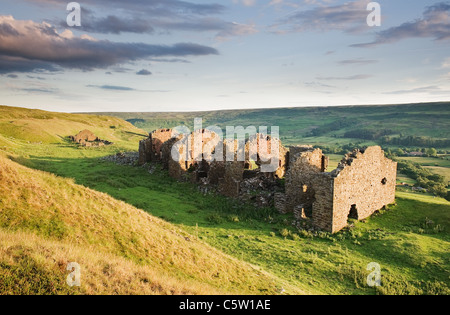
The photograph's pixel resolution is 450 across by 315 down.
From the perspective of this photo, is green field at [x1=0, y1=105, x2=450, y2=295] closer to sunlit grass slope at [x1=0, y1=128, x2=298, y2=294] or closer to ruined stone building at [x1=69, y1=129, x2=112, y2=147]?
sunlit grass slope at [x1=0, y1=128, x2=298, y2=294]

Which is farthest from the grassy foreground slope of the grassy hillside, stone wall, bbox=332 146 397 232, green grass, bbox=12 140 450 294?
stone wall, bbox=332 146 397 232

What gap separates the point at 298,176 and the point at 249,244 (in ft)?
22.3

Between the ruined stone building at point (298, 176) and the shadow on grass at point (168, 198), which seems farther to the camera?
the shadow on grass at point (168, 198)

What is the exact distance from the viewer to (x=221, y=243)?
15375mm

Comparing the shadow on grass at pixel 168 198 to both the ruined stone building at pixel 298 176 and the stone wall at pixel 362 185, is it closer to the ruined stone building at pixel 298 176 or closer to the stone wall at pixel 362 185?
the ruined stone building at pixel 298 176

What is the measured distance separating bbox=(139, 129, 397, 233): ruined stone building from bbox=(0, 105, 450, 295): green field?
43.9 inches

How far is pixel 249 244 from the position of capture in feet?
50.7

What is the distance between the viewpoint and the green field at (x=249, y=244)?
10.2 m

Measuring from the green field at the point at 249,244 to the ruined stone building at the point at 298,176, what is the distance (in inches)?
43.9

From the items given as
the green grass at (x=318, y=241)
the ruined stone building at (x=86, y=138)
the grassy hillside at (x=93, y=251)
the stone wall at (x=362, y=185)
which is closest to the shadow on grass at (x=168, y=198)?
the green grass at (x=318, y=241)

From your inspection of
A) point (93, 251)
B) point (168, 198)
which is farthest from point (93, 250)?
point (168, 198)

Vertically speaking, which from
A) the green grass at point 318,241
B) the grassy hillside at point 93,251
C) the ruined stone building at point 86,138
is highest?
the ruined stone building at point 86,138

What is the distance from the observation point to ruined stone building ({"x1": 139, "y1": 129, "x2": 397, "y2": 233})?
17.2m
